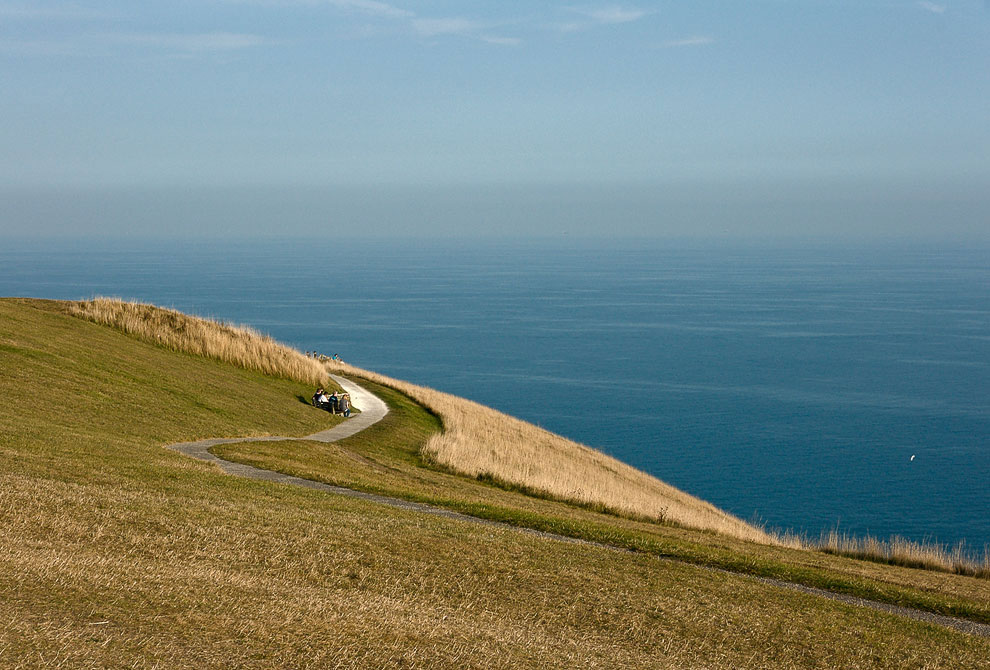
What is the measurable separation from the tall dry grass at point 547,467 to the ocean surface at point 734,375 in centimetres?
1605

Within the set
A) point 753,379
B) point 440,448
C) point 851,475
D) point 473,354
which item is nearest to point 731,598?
point 440,448

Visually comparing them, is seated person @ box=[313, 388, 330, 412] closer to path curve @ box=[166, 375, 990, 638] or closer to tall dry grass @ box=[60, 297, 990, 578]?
path curve @ box=[166, 375, 990, 638]

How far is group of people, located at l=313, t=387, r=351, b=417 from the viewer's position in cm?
3469

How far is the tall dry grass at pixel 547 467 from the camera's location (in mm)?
24719

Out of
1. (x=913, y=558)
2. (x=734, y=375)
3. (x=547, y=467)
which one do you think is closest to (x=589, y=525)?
(x=913, y=558)

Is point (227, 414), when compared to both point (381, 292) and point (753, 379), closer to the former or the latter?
point (753, 379)

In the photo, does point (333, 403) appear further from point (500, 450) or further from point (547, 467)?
point (547, 467)

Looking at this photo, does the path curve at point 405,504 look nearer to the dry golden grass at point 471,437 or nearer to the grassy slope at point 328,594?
the grassy slope at point 328,594

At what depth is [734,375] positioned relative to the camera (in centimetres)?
9681

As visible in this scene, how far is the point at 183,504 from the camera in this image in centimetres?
1363

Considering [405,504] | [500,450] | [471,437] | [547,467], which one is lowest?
[547,467]

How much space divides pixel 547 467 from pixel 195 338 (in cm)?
1654

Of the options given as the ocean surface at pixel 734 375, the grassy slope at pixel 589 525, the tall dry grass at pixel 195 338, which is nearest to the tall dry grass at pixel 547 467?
the grassy slope at pixel 589 525

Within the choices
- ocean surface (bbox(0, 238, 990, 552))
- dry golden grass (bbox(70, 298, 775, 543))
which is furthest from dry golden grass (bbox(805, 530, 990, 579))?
ocean surface (bbox(0, 238, 990, 552))
